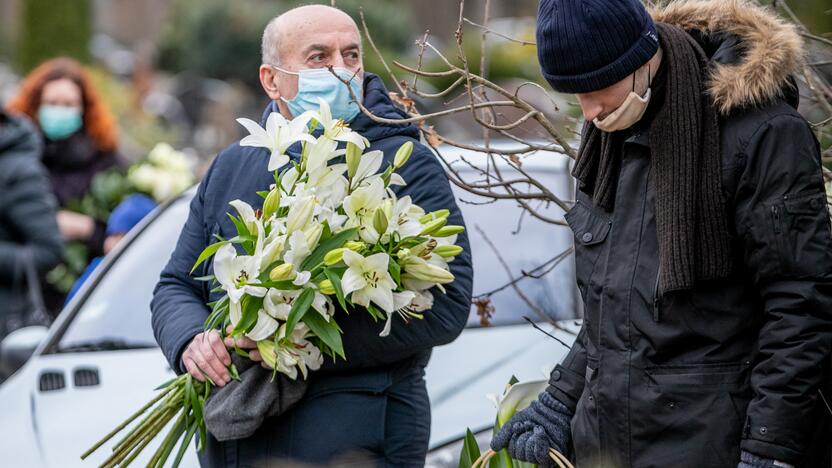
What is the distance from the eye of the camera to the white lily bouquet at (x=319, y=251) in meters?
2.75

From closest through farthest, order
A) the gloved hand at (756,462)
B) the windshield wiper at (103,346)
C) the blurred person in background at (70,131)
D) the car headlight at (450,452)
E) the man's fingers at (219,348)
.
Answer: the gloved hand at (756,462) < the man's fingers at (219,348) < the car headlight at (450,452) < the windshield wiper at (103,346) < the blurred person in background at (70,131)

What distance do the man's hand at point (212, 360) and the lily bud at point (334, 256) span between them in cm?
38

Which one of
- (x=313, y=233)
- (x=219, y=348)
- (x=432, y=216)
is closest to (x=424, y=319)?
(x=432, y=216)

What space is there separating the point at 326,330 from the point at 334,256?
185 mm

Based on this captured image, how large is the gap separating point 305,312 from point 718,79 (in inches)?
42.0

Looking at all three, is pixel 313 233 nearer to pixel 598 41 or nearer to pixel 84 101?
pixel 598 41

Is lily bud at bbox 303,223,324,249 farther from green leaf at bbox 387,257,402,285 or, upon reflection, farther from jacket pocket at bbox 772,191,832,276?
jacket pocket at bbox 772,191,832,276

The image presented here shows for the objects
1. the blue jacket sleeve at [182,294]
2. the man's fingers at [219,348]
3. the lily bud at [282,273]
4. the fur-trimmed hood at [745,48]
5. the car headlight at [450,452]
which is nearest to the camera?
the fur-trimmed hood at [745,48]

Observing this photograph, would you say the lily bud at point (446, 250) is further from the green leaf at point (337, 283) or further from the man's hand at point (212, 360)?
the man's hand at point (212, 360)

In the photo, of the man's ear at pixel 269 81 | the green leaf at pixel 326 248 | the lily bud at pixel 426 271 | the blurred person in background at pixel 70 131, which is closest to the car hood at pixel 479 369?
the lily bud at pixel 426 271

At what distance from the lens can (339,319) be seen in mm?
2953

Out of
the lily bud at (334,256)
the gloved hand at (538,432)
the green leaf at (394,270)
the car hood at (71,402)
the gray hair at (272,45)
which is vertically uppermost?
the gray hair at (272,45)

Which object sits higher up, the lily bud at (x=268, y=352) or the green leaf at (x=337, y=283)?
the green leaf at (x=337, y=283)

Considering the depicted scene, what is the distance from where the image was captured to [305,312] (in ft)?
9.09
